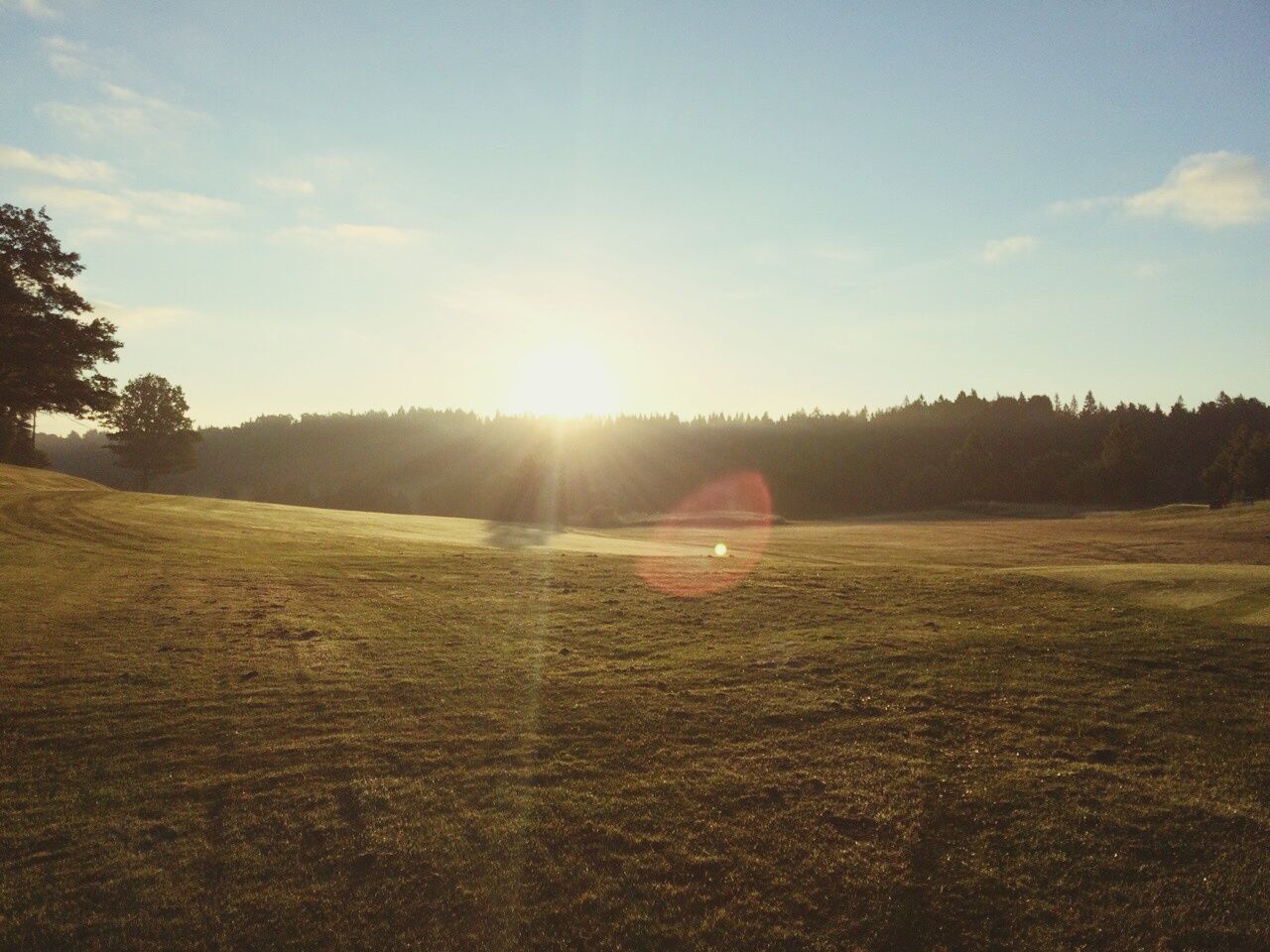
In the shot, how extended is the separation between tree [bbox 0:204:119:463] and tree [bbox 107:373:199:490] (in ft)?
65.5

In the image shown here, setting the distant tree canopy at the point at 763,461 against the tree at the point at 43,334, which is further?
the distant tree canopy at the point at 763,461

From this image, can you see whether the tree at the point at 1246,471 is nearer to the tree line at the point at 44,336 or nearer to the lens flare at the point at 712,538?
the lens flare at the point at 712,538

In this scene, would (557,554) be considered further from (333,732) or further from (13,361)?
(13,361)

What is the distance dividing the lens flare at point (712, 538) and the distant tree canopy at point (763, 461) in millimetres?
4672

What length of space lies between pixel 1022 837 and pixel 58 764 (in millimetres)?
8966

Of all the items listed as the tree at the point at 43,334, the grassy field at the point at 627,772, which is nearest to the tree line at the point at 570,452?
the tree at the point at 43,334

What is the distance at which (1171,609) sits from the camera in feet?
48.9

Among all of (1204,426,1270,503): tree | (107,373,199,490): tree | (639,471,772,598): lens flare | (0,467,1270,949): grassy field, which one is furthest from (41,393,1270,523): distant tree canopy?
(0,467,1270,949): grassy field

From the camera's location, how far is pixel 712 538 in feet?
158

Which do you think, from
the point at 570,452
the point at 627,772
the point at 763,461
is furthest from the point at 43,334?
the point at 763,461

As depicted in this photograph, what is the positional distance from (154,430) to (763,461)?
9961 centimetres

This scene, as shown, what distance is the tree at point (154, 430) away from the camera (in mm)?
62344

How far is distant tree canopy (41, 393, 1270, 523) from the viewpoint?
8775 cm

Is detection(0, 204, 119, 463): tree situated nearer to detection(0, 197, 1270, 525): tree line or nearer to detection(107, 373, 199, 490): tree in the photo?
detection(0, 197, 1270, 525): tree line
